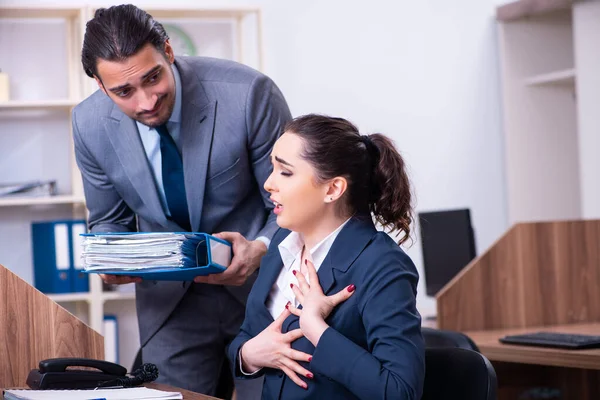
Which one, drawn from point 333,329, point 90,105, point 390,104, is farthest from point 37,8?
point 333,329

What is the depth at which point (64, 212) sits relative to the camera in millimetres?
4719

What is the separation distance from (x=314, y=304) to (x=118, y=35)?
0.73 meters

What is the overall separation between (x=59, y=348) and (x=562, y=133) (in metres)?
4.20

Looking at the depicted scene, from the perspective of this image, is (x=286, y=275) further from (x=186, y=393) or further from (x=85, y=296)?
(x=85, y=296)

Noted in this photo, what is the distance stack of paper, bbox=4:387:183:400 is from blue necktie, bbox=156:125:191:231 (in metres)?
0.62

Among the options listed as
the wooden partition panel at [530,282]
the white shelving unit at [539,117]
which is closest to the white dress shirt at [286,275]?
the wooden partition panel at [530,282]

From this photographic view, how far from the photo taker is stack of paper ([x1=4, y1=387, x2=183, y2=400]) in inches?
59.4

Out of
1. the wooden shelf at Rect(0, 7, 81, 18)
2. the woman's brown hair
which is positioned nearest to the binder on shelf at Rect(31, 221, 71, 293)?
the wooden shelf at Rect(0, 7, 81, 18)

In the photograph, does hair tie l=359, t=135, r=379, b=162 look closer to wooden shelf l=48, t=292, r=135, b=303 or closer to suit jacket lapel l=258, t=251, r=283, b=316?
suit jacket lapel l=258, t=251, r=283, b=316

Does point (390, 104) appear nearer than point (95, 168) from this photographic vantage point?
No

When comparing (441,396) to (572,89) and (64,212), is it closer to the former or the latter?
(64,212)

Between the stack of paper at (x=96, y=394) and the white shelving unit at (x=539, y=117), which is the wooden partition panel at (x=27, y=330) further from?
the white shelving unit at (x=539, y=117)

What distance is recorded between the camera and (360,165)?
1.77 metres

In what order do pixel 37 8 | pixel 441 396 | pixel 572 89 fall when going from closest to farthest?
pixel 441 396
pixel 37 8
pixel 572 89
